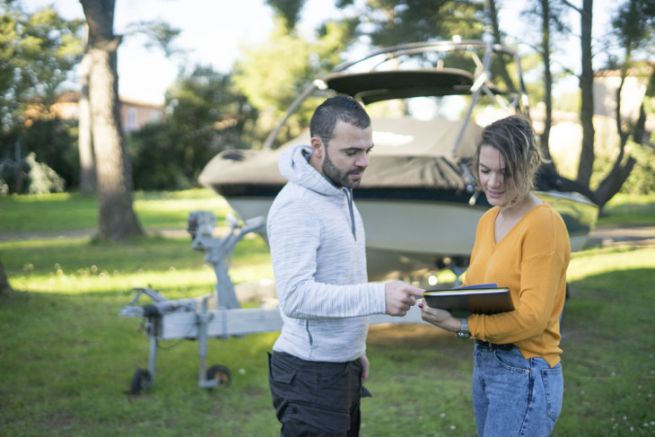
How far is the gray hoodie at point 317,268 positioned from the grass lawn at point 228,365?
251cm

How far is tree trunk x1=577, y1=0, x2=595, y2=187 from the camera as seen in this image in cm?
1075

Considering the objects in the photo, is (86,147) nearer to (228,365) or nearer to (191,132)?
(191,132)

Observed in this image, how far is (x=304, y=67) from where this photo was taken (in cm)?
4300

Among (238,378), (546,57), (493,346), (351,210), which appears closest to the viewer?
(493,346)

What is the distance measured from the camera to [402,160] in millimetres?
6984

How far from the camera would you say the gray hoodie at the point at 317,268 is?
8.42 feet

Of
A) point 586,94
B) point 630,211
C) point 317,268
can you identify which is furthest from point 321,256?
point 630,211

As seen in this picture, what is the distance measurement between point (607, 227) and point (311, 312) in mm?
17838

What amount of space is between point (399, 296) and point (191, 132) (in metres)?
46.2

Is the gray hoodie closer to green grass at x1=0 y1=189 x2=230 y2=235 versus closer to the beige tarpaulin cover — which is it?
the beige tarpaulin cover

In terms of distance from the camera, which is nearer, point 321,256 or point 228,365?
point 321,256

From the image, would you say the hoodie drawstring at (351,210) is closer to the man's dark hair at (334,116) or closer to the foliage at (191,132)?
the man's dark hair at (334,116)

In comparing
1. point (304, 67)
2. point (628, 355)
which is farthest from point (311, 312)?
point (304, 67)

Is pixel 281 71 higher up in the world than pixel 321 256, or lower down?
lower down
